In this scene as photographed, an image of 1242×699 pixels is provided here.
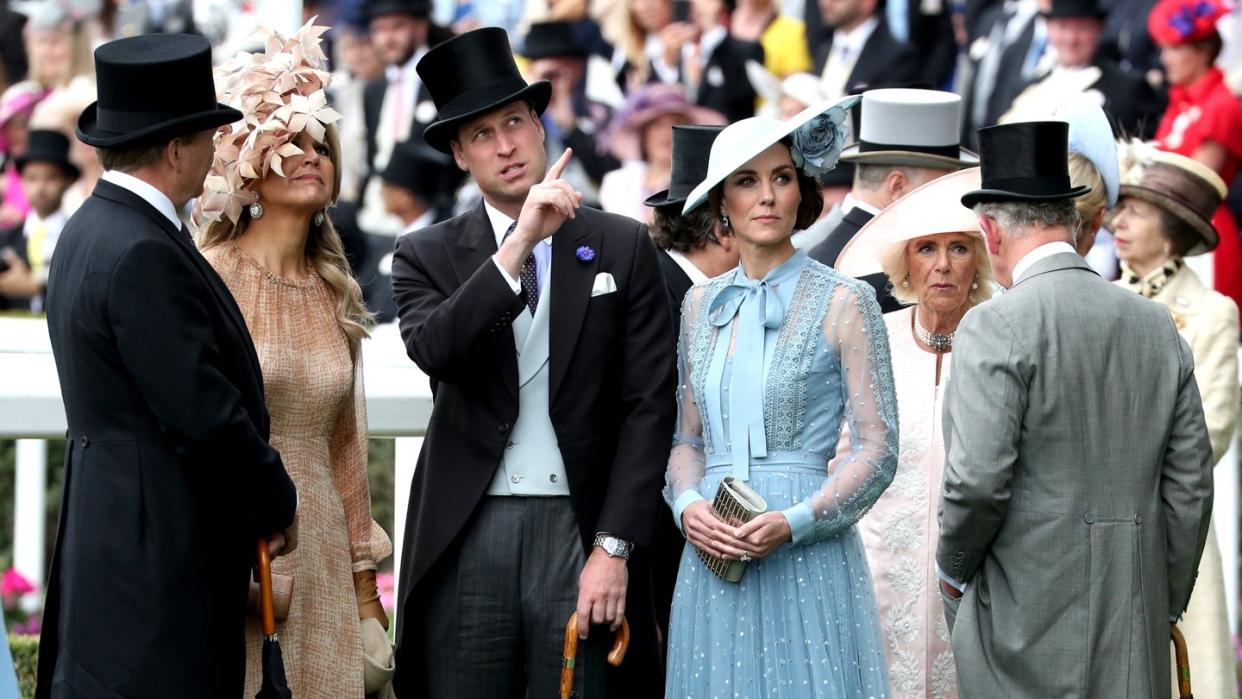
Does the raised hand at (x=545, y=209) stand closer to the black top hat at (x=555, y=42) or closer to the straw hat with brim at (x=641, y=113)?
the straw hat with brim at (x=641, y=113)

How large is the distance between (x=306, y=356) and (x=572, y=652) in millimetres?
953

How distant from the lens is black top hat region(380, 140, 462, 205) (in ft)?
42.6

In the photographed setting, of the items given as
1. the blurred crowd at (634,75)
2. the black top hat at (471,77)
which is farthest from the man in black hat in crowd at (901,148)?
the black top hat at (471,77)

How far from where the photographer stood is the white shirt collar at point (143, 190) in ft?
12.7

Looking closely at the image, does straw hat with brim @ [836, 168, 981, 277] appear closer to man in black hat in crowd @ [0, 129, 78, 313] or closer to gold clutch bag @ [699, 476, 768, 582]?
gold clutch bag @ [699, 476, 768, 582]

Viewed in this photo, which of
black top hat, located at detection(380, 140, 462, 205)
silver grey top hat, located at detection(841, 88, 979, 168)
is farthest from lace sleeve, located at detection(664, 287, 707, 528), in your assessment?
black top hat, located at detection(380, 140, 462, 205)

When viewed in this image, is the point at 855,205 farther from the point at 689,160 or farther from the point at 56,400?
the point at 56,400

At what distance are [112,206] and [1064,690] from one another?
2346 mm

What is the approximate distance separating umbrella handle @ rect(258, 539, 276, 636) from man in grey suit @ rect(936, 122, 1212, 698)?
1.52m

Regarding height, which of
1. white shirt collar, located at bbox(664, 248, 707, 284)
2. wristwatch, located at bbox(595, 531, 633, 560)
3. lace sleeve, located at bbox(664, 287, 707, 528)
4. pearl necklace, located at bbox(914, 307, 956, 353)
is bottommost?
wristwatch, located at bbox(595, 531, 633, 560)

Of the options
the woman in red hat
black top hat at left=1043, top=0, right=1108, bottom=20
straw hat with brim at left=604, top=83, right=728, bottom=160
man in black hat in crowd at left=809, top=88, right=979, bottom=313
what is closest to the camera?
man in black hat in crowd at left=809, top=88, right=979, bottom=313

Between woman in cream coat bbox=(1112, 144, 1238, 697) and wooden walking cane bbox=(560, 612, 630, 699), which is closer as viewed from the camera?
wooden walking cane bbox=(560, 612, 630, 699)

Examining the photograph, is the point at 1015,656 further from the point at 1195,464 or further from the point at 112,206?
the point at 112,206

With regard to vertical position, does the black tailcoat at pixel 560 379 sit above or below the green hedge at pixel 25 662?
above
